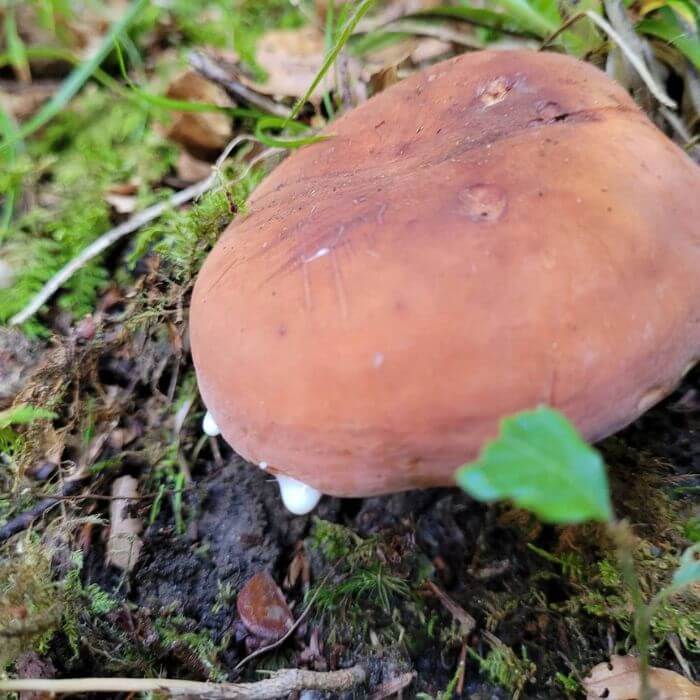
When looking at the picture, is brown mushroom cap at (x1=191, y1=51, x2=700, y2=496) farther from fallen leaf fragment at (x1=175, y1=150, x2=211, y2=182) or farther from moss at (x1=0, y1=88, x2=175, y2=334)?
fallen leaf fragment at (x1=175, y1=150, x2=211, y2=182)

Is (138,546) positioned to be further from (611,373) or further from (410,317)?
(611,373)

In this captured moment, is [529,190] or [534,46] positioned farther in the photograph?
[534,46]

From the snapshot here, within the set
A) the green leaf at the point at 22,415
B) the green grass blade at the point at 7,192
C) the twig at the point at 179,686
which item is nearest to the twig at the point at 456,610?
the twig at the point at 179,686

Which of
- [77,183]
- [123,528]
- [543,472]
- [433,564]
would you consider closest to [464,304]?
[543,472]

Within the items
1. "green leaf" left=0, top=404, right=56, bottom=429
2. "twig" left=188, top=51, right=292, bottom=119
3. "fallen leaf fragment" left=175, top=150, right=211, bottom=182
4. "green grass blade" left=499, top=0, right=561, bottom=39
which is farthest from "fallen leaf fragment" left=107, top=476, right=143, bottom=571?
"green grass blade" left=499, top=0, right=561, bottom=39

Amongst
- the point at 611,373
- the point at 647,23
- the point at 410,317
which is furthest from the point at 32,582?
the point at 647,23
